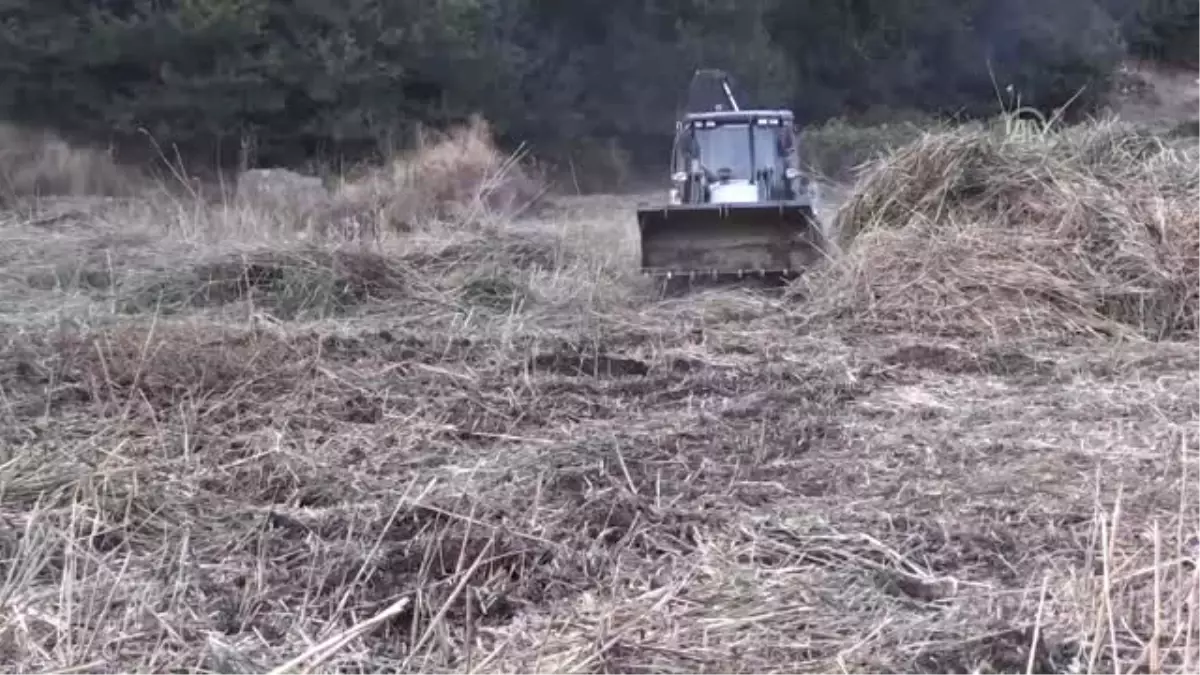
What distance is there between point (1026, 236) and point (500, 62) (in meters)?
13.7

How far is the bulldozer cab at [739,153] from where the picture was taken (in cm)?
1232

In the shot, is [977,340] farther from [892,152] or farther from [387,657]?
[387,657]

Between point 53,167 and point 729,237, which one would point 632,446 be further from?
point 53,167

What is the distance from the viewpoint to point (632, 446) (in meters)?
5.82

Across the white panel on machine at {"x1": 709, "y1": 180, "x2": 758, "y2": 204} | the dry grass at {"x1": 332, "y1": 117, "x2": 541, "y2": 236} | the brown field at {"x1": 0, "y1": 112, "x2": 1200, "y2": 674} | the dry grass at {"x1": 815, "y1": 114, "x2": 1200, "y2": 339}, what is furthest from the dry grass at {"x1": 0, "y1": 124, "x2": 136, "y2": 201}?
the dry grass at {"x1": 815, "y1": 114, "x2": 1200, "y2": 339}

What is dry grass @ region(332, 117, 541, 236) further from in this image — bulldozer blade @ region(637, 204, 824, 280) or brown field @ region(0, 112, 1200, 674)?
brown field @ region(0, 112, 1200, 674)

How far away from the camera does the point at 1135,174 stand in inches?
389

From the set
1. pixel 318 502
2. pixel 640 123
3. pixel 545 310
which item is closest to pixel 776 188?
pixel 545 310

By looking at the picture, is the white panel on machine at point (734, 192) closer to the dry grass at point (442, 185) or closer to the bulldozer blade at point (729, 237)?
the bulldozer blade at point (729, 237)

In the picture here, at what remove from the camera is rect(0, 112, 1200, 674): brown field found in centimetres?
386

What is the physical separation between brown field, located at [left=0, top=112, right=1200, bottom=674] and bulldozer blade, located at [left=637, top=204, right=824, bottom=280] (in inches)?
16.5

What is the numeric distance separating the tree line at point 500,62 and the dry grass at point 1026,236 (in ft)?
29.5

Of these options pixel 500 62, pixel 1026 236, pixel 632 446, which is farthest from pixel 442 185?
pixel 632 446

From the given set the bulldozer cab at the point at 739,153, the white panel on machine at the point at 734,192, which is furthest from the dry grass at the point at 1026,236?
the bulldozer cab at the point at 739,153
